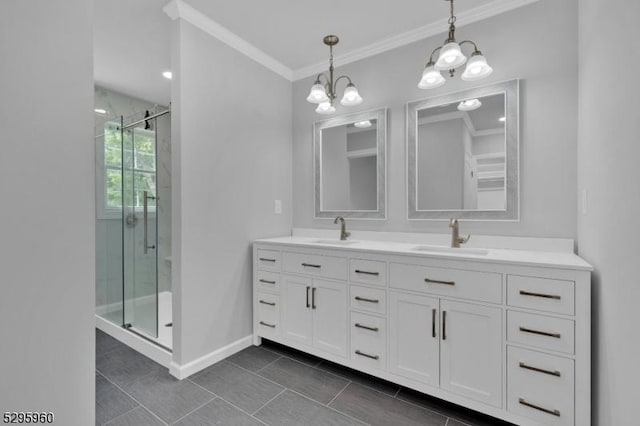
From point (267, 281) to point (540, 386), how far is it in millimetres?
1836

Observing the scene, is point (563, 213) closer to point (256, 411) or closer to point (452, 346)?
point (452, 346)

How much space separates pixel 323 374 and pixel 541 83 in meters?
2.43

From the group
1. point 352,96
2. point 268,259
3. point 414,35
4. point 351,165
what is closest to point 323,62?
point 352,96

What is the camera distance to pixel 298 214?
307cm

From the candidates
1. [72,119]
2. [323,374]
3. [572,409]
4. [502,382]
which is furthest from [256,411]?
[72,119]

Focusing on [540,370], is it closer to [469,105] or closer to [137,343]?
[469,105]

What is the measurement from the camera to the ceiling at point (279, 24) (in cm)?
207

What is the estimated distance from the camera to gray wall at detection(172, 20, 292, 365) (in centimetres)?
212

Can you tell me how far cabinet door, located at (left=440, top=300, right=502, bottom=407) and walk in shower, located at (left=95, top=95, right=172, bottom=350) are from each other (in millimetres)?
2044

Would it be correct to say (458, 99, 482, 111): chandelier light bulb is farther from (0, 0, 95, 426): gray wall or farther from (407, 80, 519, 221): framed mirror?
(0, 0, 95, 426): gray wall

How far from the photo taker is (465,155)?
223 centimetres

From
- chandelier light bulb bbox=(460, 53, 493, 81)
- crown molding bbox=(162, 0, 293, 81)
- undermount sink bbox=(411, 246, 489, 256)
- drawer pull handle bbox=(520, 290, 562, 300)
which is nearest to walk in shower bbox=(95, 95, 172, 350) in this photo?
crown molding bbox=(162, 0, 293, 81)

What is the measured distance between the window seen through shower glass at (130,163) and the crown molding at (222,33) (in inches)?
39.1

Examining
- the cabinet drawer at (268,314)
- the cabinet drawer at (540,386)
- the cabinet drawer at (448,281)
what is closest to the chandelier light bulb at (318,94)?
the cabinet drawer at (448,281)
